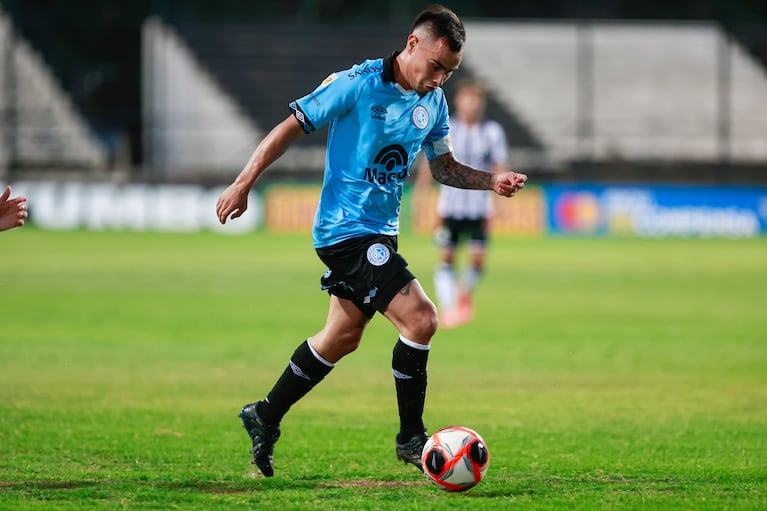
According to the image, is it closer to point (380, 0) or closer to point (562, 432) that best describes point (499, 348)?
point (562, 432)

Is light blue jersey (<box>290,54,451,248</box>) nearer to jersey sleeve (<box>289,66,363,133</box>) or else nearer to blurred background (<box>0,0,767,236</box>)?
jersey sleeve (<box>289,66,363,133</box>)

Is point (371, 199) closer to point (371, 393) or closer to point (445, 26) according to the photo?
point (445, 26)

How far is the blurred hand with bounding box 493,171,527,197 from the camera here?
6.28 meters

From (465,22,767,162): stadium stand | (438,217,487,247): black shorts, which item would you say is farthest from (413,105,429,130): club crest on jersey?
(465,22,767,162): stadium stand

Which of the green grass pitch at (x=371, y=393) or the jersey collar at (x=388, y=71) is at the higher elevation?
the jersey collar at (x=388, y=71)

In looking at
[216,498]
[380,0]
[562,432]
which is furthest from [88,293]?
[380,0]

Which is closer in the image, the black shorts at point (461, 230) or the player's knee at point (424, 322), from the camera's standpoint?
the player's knee at point (424, 322)

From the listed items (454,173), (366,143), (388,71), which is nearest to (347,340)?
(366,143)

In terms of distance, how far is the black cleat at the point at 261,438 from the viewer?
629 centimetres

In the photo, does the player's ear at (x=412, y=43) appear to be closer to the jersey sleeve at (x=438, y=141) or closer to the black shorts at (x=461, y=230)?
the jersey sleeve at (x=438, y=141)

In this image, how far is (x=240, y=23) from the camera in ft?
127

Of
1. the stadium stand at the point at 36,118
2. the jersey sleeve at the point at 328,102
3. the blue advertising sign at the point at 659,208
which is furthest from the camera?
the stadium stand at the point at 36,118

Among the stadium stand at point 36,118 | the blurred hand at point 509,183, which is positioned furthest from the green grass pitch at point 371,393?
the stadium stand at point 36,118

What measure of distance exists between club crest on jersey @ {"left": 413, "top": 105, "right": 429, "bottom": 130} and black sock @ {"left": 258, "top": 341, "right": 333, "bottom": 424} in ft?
4.27
